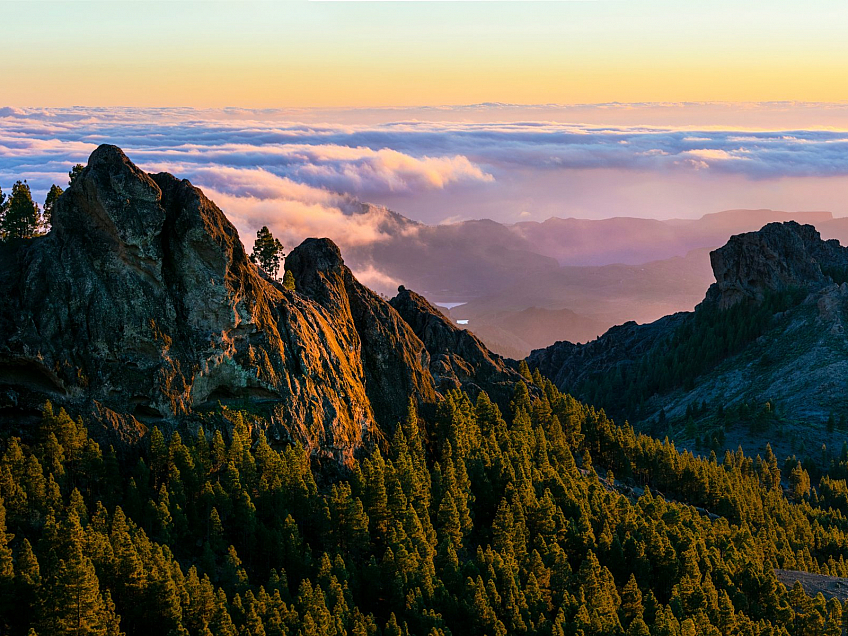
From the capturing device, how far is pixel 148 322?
124 m

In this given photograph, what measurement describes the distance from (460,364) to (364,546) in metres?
70.0

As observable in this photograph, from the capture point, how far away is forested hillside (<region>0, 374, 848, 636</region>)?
A: 9650 centimetres

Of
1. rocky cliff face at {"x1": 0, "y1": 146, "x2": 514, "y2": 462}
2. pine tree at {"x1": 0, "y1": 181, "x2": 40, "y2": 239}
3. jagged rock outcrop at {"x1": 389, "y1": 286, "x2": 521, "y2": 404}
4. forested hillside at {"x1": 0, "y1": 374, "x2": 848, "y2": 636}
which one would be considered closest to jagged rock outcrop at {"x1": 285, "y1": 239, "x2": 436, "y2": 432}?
forested hillside at {"x1": 0, "y1": 374, "x2": 848, "y2": 636}

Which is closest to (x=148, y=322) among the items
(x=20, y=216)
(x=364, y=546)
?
(x=20, y=216)

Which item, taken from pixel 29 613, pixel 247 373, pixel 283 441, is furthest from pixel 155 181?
pixel 29 613

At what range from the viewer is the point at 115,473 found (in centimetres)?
11275

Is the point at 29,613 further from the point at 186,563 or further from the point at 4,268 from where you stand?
the point at 4,268

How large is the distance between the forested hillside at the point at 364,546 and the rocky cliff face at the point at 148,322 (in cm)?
473

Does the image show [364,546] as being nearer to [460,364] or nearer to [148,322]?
[148,322]

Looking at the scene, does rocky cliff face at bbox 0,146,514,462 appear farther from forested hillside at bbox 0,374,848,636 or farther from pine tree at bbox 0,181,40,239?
pine tree at bbox 0,181,40,239

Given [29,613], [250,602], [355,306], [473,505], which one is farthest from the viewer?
[355,306]

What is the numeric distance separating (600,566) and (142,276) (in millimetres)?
64719

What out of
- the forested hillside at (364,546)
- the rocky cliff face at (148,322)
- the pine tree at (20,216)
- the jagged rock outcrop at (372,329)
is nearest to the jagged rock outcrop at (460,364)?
the jagged rock outcrop at (372,329)

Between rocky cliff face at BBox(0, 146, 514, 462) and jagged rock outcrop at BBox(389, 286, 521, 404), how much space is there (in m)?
41.5
